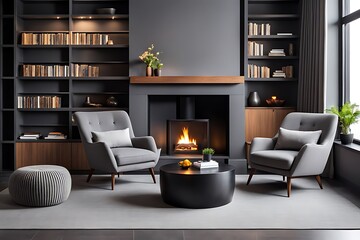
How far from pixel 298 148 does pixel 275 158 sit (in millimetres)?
515

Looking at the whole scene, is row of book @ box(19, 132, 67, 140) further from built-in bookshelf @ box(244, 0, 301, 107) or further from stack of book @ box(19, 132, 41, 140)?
built-in bookshelf @ box(244, 0, 301, 107)

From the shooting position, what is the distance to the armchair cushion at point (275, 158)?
204 inches

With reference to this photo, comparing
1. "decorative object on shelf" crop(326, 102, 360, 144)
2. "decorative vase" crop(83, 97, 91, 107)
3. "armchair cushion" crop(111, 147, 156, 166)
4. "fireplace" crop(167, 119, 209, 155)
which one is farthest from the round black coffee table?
"decorative vase" crop(83, 97, 91, 107)

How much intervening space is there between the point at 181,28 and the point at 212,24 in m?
0.48

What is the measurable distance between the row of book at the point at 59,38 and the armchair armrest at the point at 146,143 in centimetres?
179

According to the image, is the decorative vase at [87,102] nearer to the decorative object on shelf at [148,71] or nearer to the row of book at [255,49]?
the decorative object on shelf at [148,71]

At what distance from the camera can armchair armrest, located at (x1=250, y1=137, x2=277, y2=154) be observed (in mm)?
5832

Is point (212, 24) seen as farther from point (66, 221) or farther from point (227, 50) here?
point (66, 221)

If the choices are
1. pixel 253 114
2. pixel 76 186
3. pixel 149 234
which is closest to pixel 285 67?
pixel 253 114

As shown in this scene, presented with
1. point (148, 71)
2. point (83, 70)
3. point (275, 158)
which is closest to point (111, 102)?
point (83, 70)

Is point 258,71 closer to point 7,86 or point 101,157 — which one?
point 101,157

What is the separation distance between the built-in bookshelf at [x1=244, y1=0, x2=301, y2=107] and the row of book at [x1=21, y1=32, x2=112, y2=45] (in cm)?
244

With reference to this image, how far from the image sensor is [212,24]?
686 cm

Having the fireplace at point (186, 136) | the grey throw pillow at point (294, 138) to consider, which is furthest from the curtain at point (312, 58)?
the fireplace at point (186, 136)
